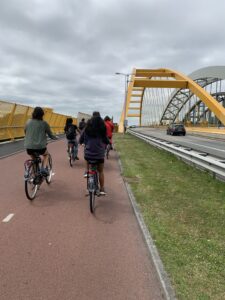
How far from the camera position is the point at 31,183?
782 centimetres

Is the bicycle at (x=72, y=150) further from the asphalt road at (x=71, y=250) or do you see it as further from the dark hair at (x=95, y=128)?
Answer: the dark hair at (x=95, y=128)

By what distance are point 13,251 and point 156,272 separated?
1883mm

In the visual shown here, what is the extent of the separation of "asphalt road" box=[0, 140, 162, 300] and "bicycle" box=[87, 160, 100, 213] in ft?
0.79

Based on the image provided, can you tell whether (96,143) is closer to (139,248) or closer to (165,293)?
(139,248)

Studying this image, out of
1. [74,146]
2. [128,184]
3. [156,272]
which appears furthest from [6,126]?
[156,272]

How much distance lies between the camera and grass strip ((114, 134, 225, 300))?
3.94m

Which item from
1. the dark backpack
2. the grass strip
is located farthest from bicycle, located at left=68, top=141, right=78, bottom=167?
the grass strip

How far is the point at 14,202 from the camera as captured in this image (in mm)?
7371

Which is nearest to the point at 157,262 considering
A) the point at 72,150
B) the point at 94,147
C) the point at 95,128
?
the point at 94,147

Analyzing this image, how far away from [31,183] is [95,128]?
1862mm

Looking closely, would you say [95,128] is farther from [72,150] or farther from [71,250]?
Result: [72,150]

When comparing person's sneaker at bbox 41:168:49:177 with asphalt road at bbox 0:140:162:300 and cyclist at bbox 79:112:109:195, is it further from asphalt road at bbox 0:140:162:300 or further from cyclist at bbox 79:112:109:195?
cyclist at bbox 79:112:109:195

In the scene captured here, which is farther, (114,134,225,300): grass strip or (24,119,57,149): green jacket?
(24,119,57,149): green jacket

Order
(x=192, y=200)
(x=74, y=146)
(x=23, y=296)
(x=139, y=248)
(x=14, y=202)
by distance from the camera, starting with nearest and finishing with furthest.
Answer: (x=23, y=296) → (x=139, y=248) → (x=14, y=202) → (x=192, y=200) → (x=74, y=146)
